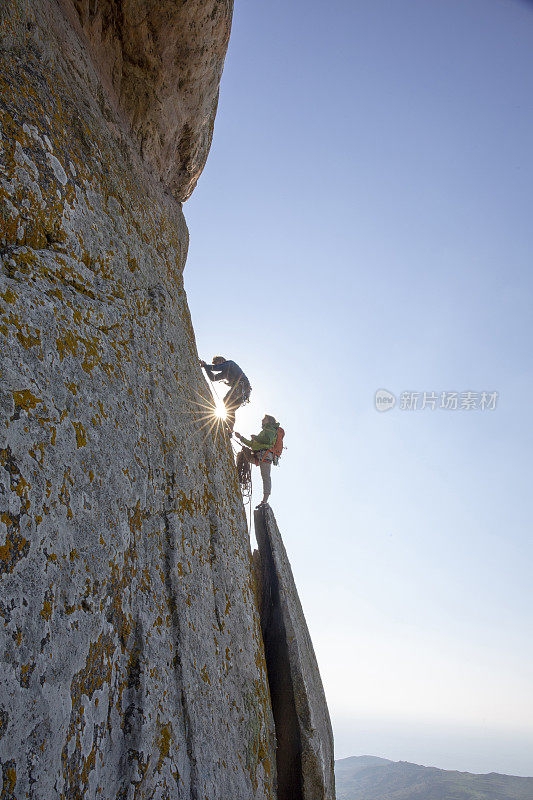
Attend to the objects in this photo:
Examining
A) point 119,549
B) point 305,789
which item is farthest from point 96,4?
point 305,789

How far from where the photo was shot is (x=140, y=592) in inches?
174

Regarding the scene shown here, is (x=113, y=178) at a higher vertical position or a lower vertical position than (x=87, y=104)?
lower

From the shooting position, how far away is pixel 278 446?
12.9 m

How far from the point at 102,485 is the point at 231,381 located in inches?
315

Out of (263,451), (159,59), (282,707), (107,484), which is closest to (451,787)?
(263,451)

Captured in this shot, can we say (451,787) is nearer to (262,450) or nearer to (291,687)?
(262,450)

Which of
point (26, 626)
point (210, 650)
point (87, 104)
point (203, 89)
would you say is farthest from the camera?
point (203, 89)

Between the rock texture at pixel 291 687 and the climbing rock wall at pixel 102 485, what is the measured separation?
4.53 feet

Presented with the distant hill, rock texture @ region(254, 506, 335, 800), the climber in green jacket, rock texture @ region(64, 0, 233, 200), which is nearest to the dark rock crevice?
rock texture @ region(254, 506, 335, 800)

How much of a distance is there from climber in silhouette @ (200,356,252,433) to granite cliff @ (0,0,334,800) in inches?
156

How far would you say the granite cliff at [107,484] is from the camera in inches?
128

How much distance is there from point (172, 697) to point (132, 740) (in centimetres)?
63

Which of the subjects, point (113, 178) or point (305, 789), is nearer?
point (113, 178)

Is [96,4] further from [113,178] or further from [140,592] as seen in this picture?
[140,592]
